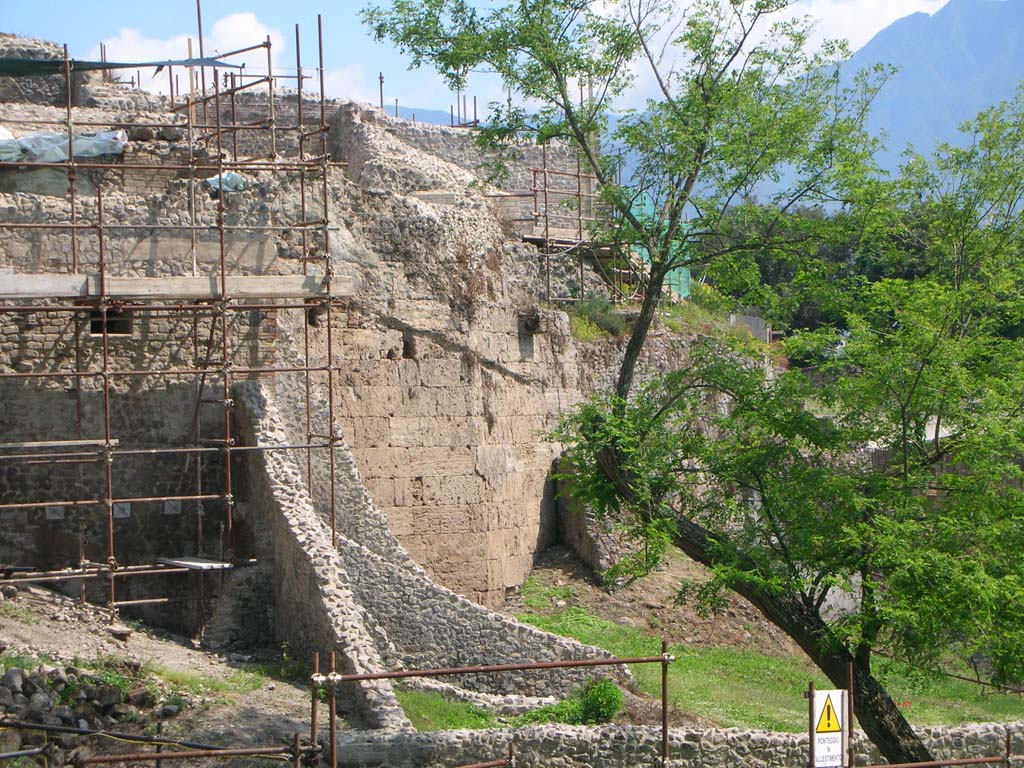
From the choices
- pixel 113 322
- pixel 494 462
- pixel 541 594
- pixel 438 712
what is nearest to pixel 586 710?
pixel 438 712

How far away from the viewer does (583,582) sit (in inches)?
746

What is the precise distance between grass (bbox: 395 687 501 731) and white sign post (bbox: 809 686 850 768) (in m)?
3.47

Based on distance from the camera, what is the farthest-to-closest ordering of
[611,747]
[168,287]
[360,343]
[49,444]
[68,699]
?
[360,343]
[168,287]
[49,444]
[611,747]
[68,699]

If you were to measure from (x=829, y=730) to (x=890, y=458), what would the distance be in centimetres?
329

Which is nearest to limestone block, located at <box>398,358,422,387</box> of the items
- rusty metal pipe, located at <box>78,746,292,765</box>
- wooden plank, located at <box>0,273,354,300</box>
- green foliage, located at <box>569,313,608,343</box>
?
wooden plank, located at <box>0,273,354,300</box>

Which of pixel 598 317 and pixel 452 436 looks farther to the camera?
pixel 598 317

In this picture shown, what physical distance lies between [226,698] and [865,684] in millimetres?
5128

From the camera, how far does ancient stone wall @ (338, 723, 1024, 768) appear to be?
1108 centimetres

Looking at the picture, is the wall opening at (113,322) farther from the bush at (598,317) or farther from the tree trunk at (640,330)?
the bush at (598,317)

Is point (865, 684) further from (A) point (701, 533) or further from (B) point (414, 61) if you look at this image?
(B) point (414, 61)

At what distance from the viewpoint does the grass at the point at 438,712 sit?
40.4 ft

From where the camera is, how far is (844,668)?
11906 mm

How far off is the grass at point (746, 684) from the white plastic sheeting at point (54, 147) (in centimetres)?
709

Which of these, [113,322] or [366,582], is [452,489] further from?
[113,322]
